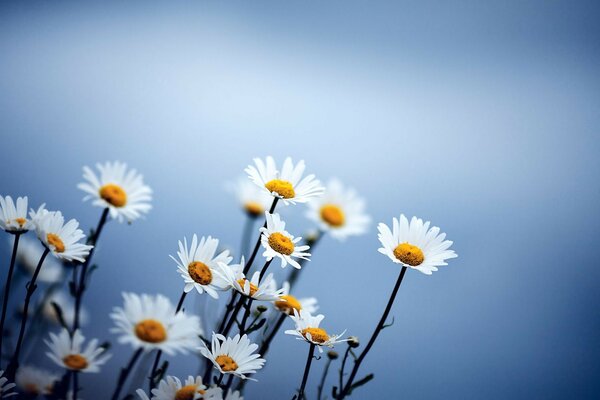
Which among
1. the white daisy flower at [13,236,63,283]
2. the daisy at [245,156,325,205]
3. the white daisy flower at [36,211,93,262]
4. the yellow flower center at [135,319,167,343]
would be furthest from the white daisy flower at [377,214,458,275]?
the white daisy flower at [13,236,63,283]

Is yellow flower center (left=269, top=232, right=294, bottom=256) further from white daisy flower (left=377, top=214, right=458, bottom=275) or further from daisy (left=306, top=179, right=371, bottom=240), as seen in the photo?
daisy (left=306, top=179, right=371, bottom=240)

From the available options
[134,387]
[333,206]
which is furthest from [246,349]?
[333,206]

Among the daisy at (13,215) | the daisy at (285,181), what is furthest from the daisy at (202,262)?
the daisy at (13,215)

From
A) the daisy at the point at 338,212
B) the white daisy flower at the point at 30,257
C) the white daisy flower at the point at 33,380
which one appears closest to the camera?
the white daisy flower at the point at 33,380

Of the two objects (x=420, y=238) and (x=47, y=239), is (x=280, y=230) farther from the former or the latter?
(x=47, y=239)

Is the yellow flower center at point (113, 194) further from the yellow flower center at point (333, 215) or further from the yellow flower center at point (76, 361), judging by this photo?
the yellow flower center at point (333, 215)
